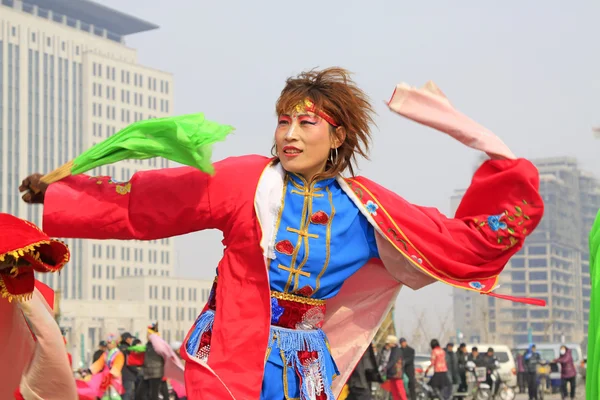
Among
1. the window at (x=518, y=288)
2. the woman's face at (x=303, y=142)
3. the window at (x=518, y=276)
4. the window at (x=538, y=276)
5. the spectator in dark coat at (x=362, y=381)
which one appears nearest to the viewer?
the woman's face at (x=303, y=142)

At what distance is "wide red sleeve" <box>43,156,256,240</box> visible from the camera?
4.62 metres

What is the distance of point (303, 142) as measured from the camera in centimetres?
482

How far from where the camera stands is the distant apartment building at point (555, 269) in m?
120

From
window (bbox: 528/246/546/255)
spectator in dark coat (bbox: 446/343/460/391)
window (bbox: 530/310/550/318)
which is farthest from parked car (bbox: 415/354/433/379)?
window (bbox: 528/246/546/255)

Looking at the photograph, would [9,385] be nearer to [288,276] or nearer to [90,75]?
[288,276]

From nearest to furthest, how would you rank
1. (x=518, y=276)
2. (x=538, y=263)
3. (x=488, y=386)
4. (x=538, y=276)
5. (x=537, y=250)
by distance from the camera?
(x=488, y=386) < (x=538, y=263) < (x=537, y=250) < (x=538, y=276) < (x=518, y=276)

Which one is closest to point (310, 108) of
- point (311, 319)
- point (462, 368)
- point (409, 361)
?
point (311, 319)

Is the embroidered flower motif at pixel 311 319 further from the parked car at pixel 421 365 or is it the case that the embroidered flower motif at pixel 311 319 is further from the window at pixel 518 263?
the window at pixel 518 263

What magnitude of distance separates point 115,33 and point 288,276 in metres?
117

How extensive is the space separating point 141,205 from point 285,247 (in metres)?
0.65

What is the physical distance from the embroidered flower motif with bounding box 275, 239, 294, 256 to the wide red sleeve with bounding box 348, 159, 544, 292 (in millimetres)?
414

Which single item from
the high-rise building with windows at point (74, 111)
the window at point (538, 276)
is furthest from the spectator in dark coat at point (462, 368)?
the window at point (538, 276)

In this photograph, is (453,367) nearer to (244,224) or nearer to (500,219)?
(500,219)

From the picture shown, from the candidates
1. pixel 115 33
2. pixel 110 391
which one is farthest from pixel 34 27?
pixel 110 391
